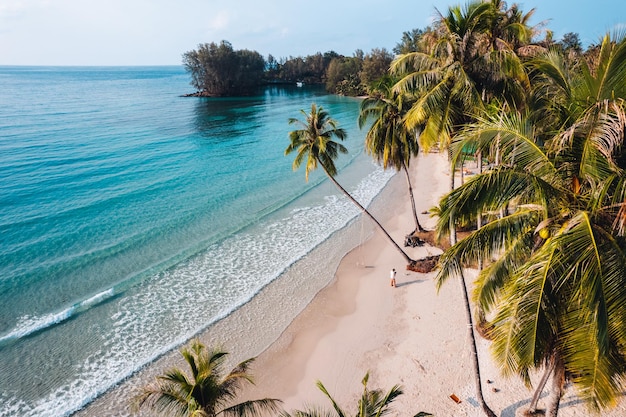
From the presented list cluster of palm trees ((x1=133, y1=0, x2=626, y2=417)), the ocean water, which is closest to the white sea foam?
the ocean water

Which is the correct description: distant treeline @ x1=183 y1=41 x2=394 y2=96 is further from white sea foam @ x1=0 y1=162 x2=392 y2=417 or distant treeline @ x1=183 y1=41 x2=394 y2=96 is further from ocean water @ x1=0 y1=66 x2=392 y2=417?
white sea foam @ x1=0 y1=162 x2=392 y2=417

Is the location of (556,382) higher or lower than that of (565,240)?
lower

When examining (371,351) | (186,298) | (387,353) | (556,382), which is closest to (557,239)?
(556,382)

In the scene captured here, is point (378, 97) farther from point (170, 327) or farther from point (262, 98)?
point (262, 98)

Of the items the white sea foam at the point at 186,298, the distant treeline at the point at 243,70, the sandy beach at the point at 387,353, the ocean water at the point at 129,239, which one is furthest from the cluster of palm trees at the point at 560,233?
the distant treeline at the point at 243,70

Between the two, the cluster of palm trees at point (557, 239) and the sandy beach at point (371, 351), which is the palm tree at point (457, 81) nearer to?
the sandy beach at point (371, 351)

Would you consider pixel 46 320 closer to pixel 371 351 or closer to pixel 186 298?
pixel 186 298
